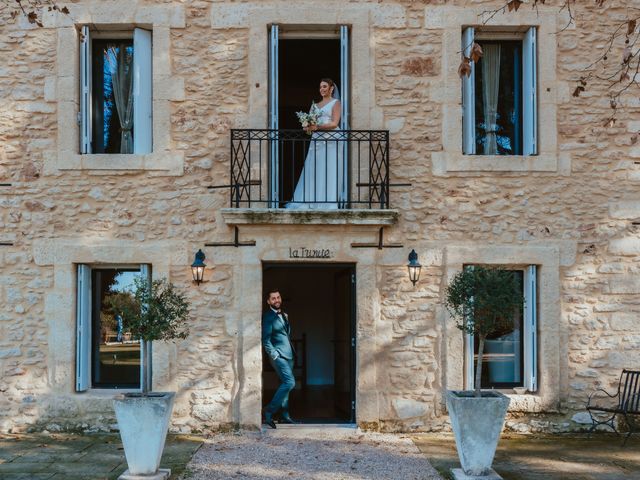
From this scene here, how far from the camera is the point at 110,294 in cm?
806

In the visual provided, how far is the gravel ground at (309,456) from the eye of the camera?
245 inches

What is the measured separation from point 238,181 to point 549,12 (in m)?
3.90

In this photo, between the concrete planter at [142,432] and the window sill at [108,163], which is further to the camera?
the window sill at [108,163]

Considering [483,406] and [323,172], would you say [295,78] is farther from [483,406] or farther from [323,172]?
[483,406]

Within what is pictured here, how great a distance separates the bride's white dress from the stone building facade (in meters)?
0.37

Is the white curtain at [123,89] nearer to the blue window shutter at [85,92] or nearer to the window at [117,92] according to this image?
the window at [117,92]

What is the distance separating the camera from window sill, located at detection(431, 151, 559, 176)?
786 cm

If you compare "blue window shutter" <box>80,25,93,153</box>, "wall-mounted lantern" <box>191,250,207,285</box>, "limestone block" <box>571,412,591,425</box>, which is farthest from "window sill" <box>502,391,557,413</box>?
"blue window shutter" <box>80,25,93,153</box>

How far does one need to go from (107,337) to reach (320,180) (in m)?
2.95

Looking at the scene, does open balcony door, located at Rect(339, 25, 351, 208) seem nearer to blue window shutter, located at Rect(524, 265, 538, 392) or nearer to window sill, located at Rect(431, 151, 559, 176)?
window sill, located at Rect(431, 151, 559, 176)

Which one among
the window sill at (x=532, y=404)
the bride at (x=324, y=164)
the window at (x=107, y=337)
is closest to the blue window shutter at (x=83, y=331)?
the window at (x=107, y=337)

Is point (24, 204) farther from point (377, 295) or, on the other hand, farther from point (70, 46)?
point (377, 295)

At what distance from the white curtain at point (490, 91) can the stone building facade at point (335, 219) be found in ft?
1.21

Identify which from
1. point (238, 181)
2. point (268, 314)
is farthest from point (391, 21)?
point (268, 314)
